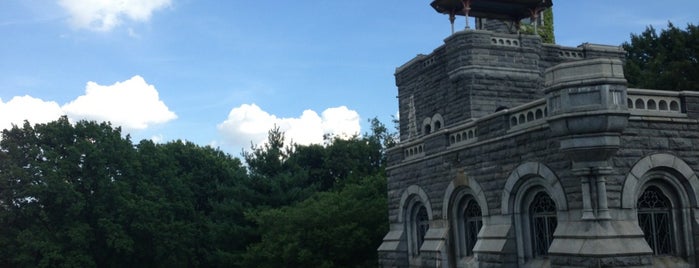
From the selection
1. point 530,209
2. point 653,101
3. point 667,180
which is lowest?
point 530,209

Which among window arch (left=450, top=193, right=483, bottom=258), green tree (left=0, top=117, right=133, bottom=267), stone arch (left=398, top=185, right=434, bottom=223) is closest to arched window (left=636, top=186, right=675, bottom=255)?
window arch (left=450, top=193, right=483, bottom=258)

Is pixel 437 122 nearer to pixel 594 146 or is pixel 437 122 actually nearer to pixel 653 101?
pixel 653 101

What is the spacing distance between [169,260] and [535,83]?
69.6 ft

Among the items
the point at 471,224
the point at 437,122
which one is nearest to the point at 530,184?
the point at 471,224

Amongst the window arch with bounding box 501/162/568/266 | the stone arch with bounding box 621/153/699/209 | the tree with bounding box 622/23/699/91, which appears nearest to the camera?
the stone arch with bounding box 621/153/699/209

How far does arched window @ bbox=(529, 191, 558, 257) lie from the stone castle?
0.07 feet

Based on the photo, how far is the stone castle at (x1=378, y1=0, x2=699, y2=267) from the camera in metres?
10.9

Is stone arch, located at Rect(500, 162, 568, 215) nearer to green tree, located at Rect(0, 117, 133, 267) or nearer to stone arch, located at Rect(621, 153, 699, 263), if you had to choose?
stone arch, located at Rect(621, 153, 699, 263)

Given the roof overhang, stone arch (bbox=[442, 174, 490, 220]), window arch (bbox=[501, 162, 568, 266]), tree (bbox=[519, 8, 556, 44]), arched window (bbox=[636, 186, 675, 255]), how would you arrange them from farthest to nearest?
tree (bbox=[519, 8, 556, 44])
the roof overhang
stone arch (bbox=[442, 174, 490, 220])
window arch (bbox=[501, 162, 568, 266])
arched window (bbox=[636, 186, 675, 255])

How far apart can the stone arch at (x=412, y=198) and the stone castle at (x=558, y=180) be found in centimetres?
3

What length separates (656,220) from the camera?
38.5 ft

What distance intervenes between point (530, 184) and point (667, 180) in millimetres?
2303

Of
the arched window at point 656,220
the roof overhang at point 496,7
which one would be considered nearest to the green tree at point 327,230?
the roof overhang at point 496,7

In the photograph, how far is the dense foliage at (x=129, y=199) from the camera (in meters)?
30.1
